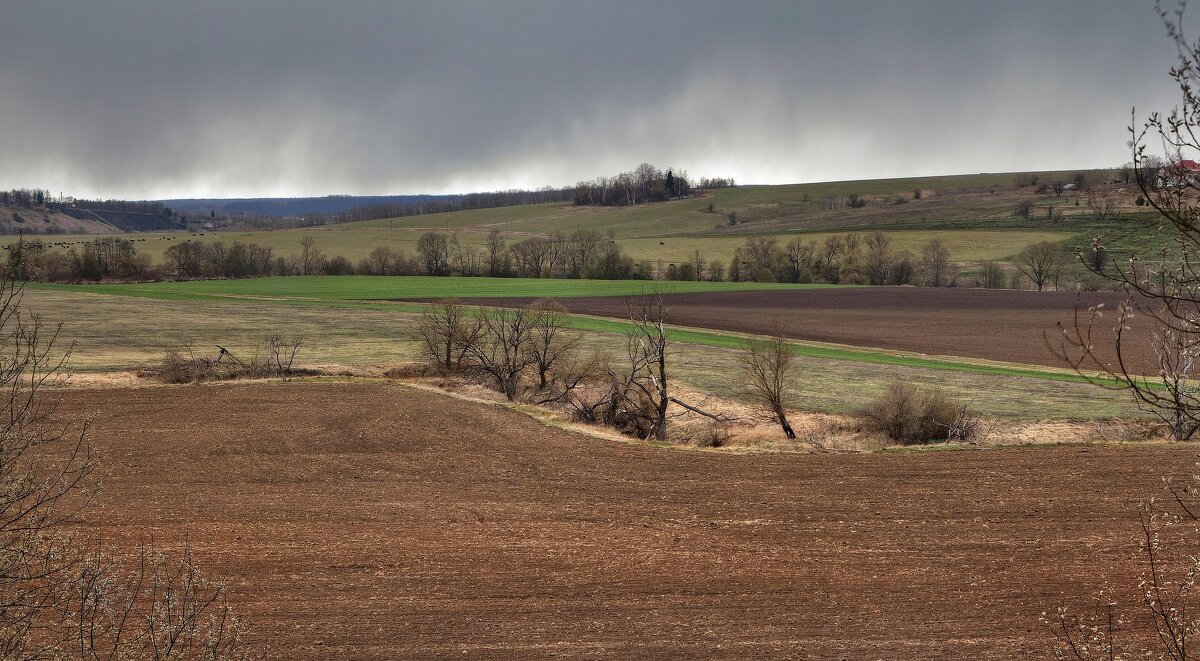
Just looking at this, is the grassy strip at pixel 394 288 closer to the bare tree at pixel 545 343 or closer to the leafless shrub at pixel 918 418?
the bare tree at pixel 545 343

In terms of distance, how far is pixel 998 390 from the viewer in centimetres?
3762

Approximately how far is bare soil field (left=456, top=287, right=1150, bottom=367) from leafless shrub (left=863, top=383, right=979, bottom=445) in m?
18.7

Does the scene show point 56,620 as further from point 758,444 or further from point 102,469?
point 758,444

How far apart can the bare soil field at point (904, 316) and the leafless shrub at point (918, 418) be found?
1868 centimetres

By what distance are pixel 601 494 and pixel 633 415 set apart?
11.9m

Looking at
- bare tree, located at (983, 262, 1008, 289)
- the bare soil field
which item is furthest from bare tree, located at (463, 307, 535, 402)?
bare tree, located at (983, 262, 1008, 289)

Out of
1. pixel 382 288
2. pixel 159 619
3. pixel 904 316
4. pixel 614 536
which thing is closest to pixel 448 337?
pixel 614 536

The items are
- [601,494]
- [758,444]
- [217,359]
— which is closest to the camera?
[601,494]

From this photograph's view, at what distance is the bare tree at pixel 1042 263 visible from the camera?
3543 inches

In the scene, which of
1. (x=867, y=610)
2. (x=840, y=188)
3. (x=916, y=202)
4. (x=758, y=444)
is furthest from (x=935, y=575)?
(x=840, y=188)

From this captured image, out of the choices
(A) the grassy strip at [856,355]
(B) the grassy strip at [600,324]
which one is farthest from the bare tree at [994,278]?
(A) the grassy strip at [856,355]

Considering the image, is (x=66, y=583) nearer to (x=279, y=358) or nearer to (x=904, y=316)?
(x=279, y=358)

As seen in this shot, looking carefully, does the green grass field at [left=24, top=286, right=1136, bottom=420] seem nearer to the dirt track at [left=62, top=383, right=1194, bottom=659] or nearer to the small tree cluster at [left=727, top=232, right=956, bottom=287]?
the dirt track at [left=62, top=383, right=1194, bottom=659]

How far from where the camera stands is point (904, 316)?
67.3 m
